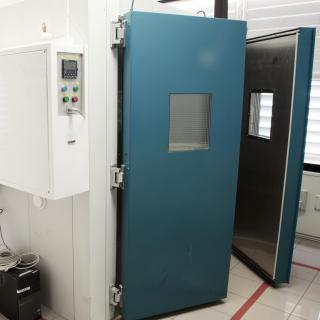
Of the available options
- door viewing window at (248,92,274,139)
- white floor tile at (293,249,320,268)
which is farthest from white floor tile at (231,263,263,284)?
door viewing window at (248,92,274,139)

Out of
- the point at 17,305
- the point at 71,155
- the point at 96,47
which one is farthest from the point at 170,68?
the point at 17,305

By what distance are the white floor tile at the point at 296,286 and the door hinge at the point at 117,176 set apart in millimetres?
1649

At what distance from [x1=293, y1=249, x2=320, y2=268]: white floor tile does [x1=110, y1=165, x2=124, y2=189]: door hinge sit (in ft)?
6.90

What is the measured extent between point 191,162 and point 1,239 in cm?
165

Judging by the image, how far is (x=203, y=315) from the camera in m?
2.53

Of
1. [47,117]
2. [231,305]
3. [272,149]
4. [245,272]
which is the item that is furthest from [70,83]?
[245,272]

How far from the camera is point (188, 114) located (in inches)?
90.6

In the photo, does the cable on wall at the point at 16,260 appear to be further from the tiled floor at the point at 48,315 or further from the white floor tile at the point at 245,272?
the white floor tile at the point at 245,272

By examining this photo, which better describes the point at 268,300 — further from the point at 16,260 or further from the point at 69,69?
the point at 69,69

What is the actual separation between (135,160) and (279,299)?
1.61m

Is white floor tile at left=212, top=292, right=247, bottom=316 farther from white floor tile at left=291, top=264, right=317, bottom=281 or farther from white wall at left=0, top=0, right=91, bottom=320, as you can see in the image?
white wall at left=0, top=0, right=91, bottom=320

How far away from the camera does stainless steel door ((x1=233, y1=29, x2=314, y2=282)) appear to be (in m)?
2.59

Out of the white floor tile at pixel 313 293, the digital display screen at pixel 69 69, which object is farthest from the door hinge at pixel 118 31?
the white floor tile at pixel 313 293

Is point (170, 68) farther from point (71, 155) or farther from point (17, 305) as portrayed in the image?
point (17, 305)
